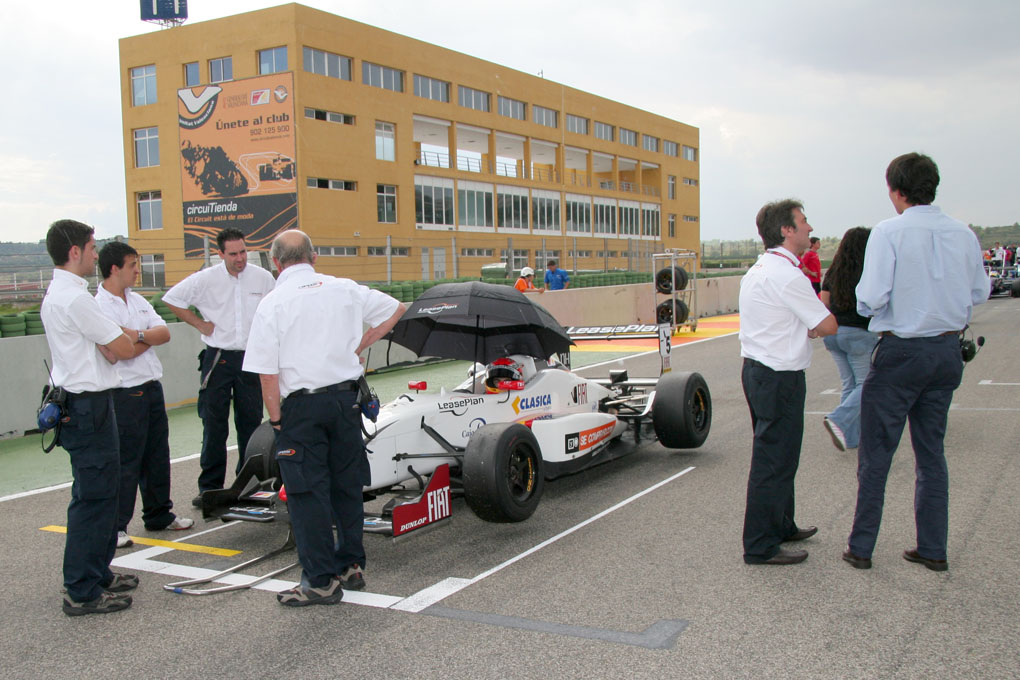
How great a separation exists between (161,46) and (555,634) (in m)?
50.2

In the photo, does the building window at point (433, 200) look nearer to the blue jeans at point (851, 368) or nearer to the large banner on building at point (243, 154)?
the large banner on building at point (243, 154)

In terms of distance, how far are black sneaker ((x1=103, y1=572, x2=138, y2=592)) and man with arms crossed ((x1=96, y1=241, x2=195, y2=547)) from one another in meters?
0.82

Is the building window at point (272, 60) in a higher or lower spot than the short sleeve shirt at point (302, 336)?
higher

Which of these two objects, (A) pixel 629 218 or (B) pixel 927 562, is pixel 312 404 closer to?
(B) pixel 927 562

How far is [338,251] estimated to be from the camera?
43.8 metres

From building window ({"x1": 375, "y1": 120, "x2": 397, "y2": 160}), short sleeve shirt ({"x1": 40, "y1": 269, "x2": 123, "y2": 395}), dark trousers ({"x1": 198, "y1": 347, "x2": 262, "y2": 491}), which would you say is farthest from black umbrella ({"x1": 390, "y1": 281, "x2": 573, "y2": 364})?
building window ({"x1": 375, "y1": 120, "x2": 397, "y2": 160})

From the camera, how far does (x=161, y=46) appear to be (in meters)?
46.8

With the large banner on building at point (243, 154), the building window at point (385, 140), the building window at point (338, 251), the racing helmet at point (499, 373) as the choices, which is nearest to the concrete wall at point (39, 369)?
the racing helmet at point (499, 373)

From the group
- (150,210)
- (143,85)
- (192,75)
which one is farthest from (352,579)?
(143,85)

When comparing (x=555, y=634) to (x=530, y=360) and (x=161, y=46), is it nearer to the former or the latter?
(x=530, y=360)

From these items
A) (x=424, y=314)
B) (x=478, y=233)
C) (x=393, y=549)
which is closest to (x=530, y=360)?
(x=424, y=314)

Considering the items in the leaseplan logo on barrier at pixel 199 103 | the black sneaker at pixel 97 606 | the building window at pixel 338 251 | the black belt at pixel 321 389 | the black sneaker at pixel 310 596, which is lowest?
the black sneaker at pixel 97 606

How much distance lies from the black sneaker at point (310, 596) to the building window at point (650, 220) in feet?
224

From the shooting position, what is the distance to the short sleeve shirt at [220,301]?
252 inches
